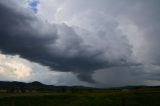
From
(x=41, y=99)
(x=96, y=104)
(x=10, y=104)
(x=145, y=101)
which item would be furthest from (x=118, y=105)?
(x=10, y=104)

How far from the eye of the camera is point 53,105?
272ft

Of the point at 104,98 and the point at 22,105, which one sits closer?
the point at 22,105

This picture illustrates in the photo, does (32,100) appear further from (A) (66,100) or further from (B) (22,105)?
(A) (66,100)

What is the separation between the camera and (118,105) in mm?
81062

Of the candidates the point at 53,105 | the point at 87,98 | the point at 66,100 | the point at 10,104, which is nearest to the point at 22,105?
the point at 10,104

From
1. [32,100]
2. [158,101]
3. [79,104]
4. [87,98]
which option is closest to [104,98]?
[87,98]

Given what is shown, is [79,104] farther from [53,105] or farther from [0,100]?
[0,100]

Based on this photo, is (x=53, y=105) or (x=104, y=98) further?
(x=104, y=98)

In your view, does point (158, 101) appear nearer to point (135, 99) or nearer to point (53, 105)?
point (135, 99)

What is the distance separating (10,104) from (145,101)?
4235 cm

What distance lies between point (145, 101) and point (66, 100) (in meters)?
25.6

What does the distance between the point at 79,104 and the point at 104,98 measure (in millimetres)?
11149

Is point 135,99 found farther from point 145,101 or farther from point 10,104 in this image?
point 10,104

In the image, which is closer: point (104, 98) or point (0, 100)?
point (0, 100)
